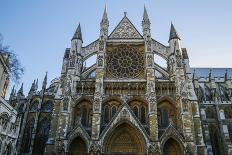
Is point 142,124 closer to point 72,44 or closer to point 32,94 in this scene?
point 72,44

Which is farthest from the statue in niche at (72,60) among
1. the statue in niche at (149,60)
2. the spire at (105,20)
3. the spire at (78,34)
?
the statue in niche at (149,60)

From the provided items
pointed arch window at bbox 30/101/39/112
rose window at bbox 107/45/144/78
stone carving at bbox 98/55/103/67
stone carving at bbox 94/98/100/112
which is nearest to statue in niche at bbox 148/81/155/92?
rose window at bbox 107/45/144/78

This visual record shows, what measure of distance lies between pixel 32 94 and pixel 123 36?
1722 centimetres

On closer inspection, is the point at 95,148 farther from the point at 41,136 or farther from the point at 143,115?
Result: the point at 41,136

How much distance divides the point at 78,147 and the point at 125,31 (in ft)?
49.8

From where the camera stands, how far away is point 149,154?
832 inches

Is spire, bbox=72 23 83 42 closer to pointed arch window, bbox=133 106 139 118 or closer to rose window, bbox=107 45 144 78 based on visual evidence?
rose window, bbox=107 45 144 78

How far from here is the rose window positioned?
2600cm

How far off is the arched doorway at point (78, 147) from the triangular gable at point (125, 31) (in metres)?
13.1

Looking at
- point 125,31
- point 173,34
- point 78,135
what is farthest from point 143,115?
point 125,31

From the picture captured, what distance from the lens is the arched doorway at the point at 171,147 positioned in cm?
2225

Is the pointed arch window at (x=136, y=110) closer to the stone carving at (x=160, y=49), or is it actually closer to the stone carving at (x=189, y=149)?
the stone carving at (x=189, y=149)

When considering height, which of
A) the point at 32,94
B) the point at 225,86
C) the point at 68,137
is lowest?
the point at 68,137

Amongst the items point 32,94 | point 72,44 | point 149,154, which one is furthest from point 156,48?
point 32,94
